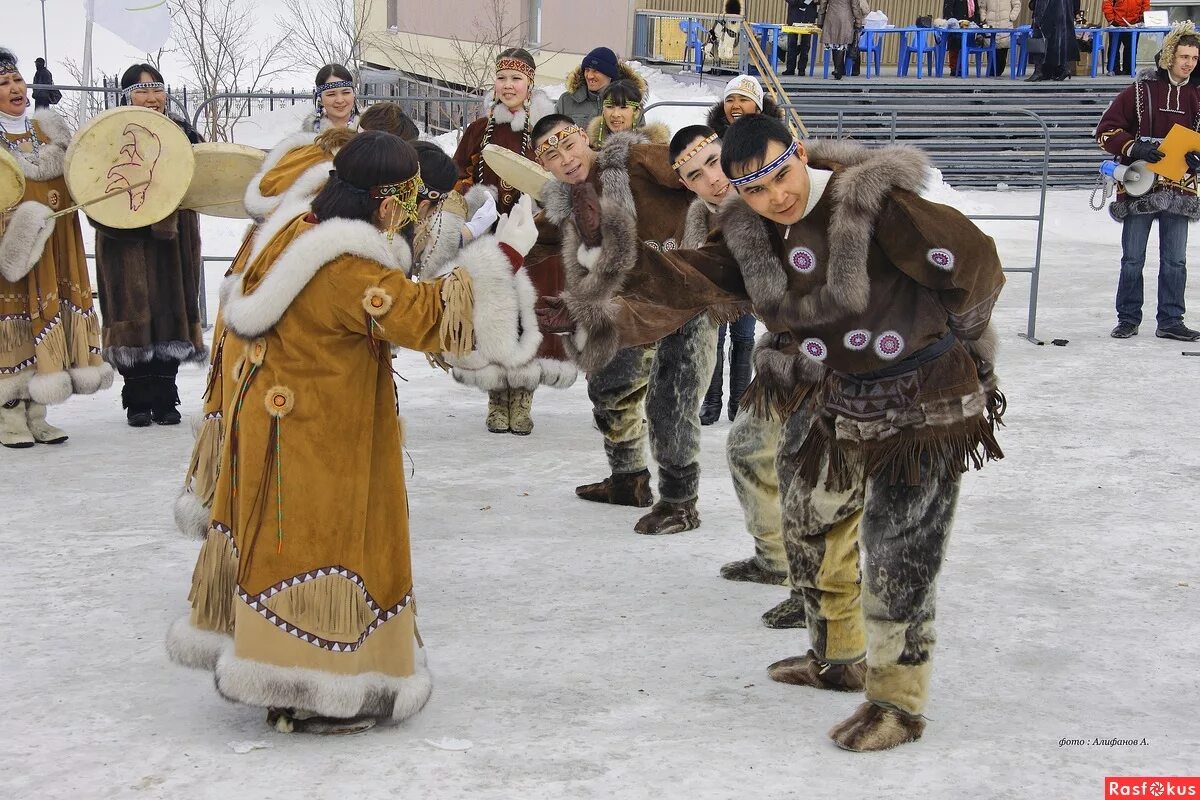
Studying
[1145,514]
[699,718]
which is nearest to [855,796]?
[699,718]

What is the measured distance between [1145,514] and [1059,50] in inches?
645

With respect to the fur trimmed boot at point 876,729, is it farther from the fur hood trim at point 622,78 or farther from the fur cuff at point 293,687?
the fur hood trim at point 622,78

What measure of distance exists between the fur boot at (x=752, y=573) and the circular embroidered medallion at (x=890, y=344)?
1.75m

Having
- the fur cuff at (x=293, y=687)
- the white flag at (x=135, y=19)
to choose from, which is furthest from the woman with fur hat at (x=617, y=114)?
the white flag at (x=135, y=19)

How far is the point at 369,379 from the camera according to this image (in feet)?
12.1

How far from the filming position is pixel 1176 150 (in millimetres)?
8984

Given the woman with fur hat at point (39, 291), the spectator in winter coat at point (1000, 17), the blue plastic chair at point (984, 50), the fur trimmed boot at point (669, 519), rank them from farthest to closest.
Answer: the spectator in winter coat at point (1000, 17) → the blue plastic chair at point (984, 50) → the woman with fur hat at point (39, 291) → the fur trimmed boot at point (669, 519)

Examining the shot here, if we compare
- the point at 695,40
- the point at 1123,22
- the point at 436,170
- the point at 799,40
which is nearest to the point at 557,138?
the point at 436,170

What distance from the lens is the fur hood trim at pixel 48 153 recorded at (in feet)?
22.0

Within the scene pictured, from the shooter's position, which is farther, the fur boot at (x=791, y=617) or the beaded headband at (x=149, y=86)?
the beaded headband at (x=149, y=86)

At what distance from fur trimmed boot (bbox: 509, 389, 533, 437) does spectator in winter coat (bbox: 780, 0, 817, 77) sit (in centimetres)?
1444

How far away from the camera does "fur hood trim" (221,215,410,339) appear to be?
11.6 feet

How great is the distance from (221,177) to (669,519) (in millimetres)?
2793

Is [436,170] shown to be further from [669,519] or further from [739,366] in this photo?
[739,366]
